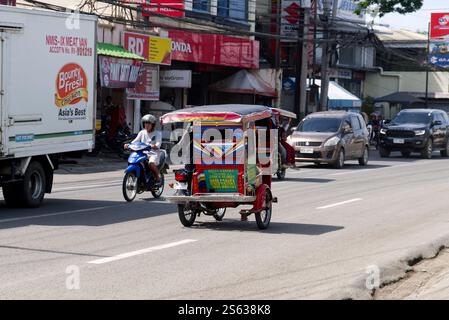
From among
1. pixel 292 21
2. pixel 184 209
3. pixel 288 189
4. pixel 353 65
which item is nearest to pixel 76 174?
pixel 288 189

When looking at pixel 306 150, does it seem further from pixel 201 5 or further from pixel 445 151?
pixel 201 5

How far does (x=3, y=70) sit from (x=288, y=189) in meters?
8.47

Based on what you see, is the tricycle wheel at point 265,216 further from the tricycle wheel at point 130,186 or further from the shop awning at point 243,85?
the shop awning at point 243,85

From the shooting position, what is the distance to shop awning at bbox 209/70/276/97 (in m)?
41.3

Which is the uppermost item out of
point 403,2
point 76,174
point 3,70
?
point 403,2

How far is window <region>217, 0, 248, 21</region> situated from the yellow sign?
23.3ft

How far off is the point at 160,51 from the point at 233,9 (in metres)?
8.98

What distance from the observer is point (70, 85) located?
1741 centimetres

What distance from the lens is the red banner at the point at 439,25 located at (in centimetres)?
6506

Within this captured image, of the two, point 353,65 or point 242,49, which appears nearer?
point 242,49

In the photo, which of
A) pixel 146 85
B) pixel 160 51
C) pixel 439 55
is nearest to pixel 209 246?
pixel 146 85

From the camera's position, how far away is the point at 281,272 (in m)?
10.4

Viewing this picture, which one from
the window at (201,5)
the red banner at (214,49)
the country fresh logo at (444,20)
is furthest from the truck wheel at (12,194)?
the country fresh logo at (444,20)

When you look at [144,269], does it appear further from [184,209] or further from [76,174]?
[76,174]
